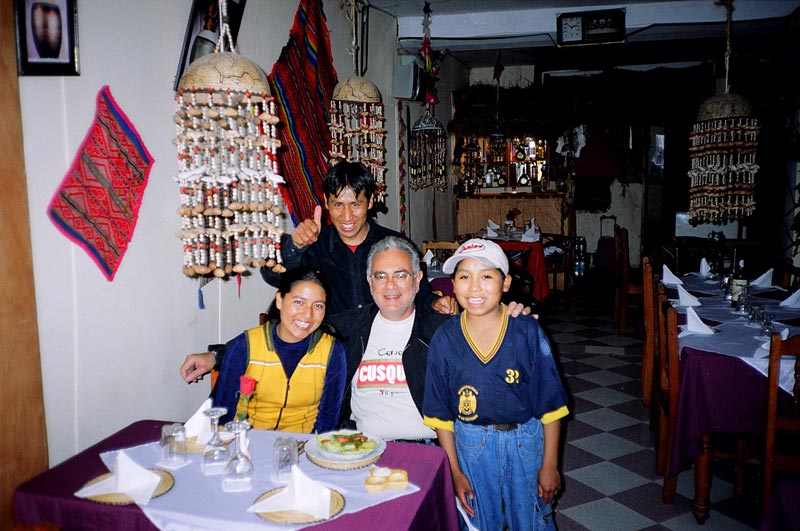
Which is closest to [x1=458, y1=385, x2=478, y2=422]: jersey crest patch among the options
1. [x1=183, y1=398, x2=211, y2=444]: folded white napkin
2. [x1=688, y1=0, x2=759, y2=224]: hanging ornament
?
[x1=183, y1=398, x2=211, y2=444]: folded white napkin

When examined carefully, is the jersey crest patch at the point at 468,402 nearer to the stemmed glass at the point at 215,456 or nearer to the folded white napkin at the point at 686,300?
the stemmed glass at the point at 215,456

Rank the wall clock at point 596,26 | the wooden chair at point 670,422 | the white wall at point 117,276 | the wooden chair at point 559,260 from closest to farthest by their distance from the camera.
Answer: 1. the white wall at point 117,276
2. the wooden chair at point 670,422
3. the wall clock at point 596,26
4. the wooden chair at point 559,260

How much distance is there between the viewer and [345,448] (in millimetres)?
1973

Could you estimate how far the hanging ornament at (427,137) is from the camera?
20.8 feet

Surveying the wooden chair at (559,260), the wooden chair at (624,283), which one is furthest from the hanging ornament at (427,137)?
the wooden chair at (624,283)

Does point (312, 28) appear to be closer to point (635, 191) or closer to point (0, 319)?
point (0, 319)

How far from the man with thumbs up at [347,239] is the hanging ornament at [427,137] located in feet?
11.3

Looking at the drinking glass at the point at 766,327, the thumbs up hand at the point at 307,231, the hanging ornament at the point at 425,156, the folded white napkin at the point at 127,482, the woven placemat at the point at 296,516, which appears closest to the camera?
the woven placemat at the point at 296,516

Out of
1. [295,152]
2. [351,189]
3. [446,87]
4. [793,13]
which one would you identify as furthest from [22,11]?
[446,87]

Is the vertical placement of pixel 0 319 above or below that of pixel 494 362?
above

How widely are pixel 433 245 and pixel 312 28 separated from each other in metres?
2.78

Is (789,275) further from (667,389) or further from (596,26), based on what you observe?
(596,26)

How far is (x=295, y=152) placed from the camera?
391 cm

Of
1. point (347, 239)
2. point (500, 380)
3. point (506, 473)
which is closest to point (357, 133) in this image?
point (347, 239)
